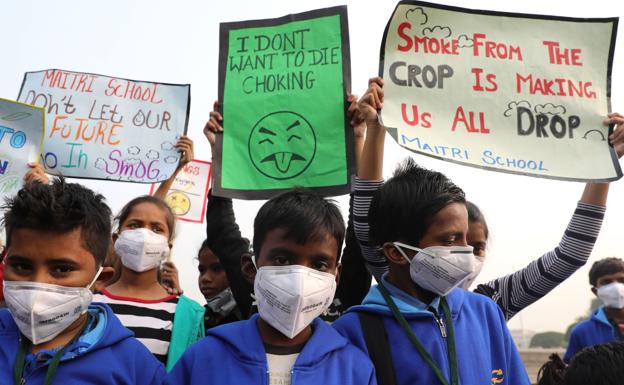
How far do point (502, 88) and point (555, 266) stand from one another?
118 centimetres

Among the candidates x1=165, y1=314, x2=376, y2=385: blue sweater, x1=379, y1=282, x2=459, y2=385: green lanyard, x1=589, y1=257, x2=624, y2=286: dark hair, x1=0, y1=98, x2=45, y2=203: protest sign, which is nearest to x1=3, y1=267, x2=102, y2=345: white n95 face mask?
Answer: x1=165, y1=314, x2=376, y2=385: blue sweater

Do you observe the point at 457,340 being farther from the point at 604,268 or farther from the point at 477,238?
the point at 604,268

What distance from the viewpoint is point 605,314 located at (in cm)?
634

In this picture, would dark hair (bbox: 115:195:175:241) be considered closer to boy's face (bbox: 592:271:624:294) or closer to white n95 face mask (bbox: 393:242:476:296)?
white n95 face mask (bbox: 393:242:476:296)

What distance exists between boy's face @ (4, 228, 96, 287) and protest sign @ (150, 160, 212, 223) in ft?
14.8

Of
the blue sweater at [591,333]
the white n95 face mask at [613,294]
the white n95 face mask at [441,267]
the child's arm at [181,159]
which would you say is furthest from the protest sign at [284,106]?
the white n95 face mask at [613,294]

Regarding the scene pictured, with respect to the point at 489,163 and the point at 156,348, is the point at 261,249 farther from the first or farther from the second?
the point at 489,163

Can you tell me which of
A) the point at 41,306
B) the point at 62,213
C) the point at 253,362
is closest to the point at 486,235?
the point at 253,362

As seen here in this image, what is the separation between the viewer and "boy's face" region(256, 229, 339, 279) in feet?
8.87

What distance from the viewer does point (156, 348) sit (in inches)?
131

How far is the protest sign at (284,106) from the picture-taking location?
4062 mm

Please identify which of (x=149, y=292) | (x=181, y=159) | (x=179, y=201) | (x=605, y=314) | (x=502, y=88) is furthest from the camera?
(x=179, y=201)

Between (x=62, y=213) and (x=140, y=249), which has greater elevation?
(x=62, y=213)

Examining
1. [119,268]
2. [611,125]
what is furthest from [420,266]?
[119,268]
